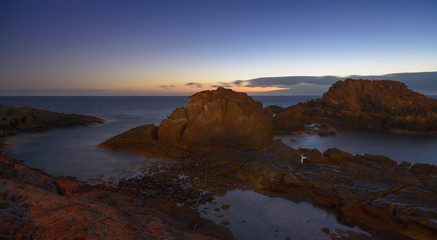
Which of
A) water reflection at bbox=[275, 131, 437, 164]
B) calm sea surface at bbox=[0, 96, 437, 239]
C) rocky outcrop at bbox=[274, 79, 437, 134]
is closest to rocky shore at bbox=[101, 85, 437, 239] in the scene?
calm sea surface at bbox=[0, 96, 437, 239]

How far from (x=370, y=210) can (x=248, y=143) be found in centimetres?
965

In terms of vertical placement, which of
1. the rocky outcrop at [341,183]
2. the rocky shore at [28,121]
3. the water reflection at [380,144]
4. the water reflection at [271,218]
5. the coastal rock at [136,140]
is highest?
the rocky shore at [28,121]

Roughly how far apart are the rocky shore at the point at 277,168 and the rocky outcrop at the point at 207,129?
0.25 feet

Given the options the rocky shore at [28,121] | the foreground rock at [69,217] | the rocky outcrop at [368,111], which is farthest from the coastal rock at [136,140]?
the rocky outcrop at [368,111]

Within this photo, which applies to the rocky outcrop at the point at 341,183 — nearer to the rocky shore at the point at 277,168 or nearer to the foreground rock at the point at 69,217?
the rocky shore at the point at 277,168

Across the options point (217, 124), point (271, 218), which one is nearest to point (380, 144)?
point (217, 124)

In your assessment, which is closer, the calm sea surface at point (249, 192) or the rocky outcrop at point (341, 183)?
the rocky outcrop at point (341, 183)

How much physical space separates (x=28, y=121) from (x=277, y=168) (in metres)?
29.3

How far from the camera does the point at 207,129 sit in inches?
718

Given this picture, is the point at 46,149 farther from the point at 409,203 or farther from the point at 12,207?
the point at 409,203

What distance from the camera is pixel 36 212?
14.7 feet

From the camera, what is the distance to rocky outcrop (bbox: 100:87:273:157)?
17.5m

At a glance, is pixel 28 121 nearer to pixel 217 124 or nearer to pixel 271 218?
pixel 217 124

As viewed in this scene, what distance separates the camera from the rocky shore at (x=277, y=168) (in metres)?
8.21
